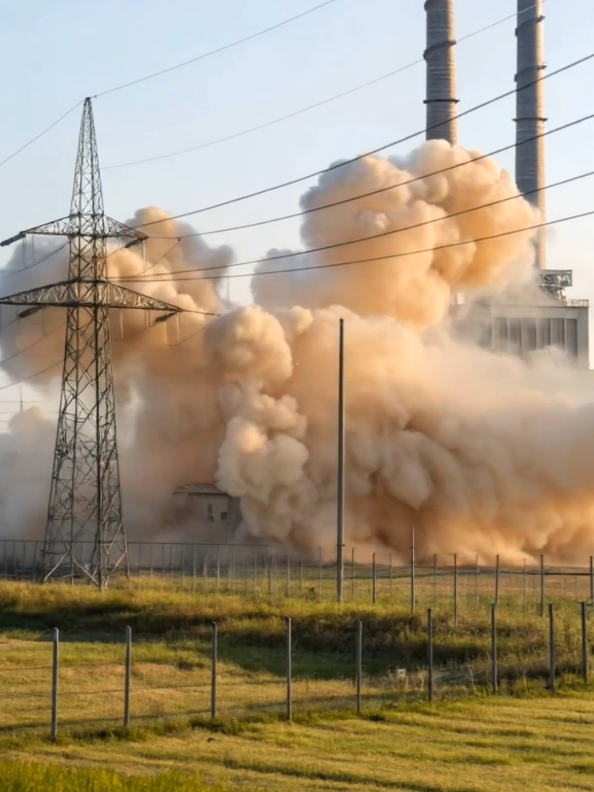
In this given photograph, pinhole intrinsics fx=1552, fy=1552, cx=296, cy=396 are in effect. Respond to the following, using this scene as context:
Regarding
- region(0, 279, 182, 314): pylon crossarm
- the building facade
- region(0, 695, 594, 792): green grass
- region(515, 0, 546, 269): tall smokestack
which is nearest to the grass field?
region(0, 695, 594, 792): green grass

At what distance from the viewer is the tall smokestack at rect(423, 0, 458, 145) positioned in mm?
87000

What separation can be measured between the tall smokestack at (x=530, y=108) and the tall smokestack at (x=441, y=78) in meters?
7.25

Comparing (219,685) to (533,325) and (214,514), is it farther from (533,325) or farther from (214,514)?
(533,325)

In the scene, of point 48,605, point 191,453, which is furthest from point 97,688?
point 191,453

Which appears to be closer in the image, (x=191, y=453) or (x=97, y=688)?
(x=97, y=688)

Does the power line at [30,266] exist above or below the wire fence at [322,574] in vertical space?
above

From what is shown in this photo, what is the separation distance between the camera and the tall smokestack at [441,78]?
285 ft

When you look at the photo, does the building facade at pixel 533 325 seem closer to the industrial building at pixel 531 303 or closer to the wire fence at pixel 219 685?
the industrial building at pixel 531 303

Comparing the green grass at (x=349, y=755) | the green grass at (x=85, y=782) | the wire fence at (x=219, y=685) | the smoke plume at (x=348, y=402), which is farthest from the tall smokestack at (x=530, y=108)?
the green grass at (x=85, y=782)

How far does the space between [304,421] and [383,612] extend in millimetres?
31276

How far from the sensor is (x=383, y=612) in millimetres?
38438

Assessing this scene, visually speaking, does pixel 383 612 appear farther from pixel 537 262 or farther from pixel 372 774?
pixel 537 262

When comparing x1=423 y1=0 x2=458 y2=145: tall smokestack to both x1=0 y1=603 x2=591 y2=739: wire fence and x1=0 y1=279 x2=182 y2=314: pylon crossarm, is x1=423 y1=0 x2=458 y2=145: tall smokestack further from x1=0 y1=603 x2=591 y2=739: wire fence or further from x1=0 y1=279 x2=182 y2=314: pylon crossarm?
x1=0 y1=603 x2=591 y2=739: wire fence

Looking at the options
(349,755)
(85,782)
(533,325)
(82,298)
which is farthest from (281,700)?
(533,325)
